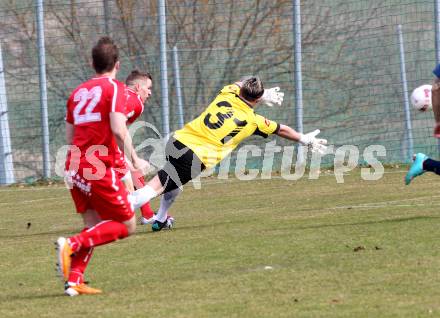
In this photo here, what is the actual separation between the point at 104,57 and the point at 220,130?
3550 mm

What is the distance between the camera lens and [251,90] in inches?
435

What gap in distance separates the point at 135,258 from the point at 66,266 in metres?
1.91

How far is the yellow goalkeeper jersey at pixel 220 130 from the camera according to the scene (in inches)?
433

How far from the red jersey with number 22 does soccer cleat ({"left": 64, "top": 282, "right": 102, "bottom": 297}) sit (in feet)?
2.74

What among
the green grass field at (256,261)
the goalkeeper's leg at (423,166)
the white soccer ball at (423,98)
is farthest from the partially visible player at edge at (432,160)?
the green grass field at (256,261)

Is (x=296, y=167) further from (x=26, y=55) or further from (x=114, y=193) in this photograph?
(x=114, y=193)

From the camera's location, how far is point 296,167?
17.7 metres

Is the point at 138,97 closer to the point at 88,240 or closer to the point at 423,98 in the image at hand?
the point at 423,98

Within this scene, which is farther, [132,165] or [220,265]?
[132,165]

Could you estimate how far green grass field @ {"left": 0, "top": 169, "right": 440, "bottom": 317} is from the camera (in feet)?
21.6

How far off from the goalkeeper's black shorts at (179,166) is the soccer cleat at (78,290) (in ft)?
11.6

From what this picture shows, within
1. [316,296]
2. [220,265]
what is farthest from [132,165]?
[316,296]

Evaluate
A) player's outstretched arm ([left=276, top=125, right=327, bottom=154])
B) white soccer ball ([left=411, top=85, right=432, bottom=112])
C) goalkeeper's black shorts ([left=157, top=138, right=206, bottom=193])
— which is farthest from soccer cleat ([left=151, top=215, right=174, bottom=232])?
white soccer ball ([left=411, top=85, right=432, bottom=112])

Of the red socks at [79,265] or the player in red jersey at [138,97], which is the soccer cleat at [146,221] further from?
the red socks at [79,265]
